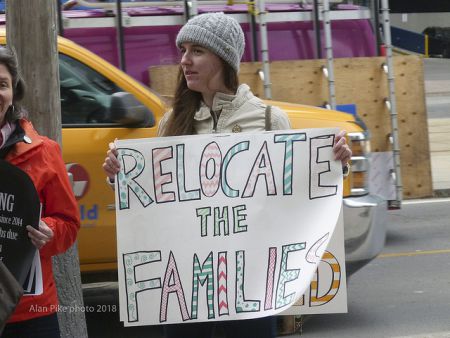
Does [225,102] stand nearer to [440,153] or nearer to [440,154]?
[440,154]

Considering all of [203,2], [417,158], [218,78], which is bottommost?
[417,158]

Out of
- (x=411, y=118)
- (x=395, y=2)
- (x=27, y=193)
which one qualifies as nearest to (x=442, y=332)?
(x=27, y=193)

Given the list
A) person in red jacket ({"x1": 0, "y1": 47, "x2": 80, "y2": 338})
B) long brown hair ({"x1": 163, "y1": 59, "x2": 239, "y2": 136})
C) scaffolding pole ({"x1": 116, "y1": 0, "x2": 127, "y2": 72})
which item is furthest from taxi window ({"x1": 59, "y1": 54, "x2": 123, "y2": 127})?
person in red jacket ({"x1": 0, "y1": 47, "x2": 80, "y2": 338})

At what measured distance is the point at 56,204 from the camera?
3.40 metres

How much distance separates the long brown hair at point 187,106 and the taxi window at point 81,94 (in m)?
2.70

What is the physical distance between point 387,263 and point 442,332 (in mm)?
2486

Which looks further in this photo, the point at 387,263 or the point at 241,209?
the point at 387,263

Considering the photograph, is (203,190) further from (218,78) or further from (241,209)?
(218,78)

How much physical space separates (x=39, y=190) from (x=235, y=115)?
79cm

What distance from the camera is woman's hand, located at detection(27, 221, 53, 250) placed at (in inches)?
128

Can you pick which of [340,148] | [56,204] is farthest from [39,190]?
[340,148]

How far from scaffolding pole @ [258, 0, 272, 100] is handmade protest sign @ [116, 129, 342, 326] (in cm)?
565

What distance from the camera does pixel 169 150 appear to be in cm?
375

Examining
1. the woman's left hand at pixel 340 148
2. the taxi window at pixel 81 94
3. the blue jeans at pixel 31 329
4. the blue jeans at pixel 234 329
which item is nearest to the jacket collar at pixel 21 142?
the blue jeans at pixel 31 329
